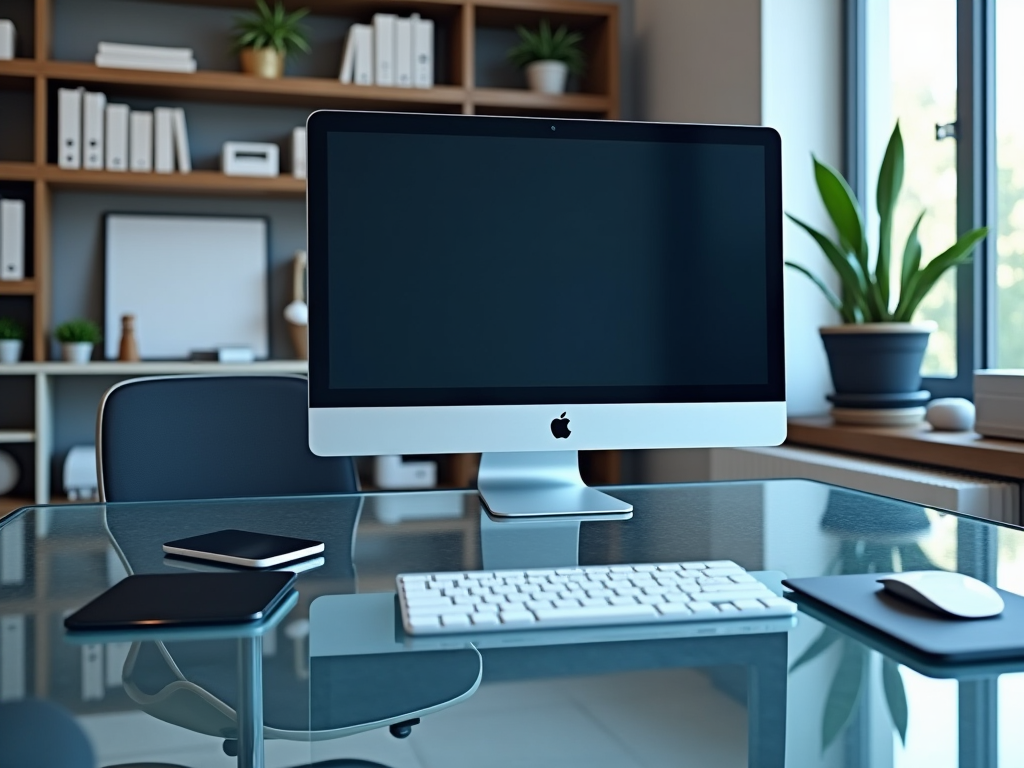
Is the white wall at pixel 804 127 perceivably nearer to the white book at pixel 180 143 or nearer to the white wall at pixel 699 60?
the white wall at pixel 699 60

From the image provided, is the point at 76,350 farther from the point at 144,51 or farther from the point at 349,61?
the point at 349,61

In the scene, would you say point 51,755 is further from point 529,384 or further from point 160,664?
point 529,384

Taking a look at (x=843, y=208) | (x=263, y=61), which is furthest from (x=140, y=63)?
(x=843, y=208)

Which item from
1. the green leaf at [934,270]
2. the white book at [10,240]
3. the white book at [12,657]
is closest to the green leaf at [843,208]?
the green leaf at [934,270]

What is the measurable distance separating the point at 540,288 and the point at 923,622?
2.00ft

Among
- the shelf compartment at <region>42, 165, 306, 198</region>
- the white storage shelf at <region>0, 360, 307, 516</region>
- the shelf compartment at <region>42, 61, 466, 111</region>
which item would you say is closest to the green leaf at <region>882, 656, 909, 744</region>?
the white storage shelf at <region>0, 360, 307, 516</region>

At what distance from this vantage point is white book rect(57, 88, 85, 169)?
313cm

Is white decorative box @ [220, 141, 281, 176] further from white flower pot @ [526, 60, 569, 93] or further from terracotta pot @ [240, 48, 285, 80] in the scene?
white flower pot @ [526, 60, 569, 93]

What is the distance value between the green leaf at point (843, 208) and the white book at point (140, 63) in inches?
78.7

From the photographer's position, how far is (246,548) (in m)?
0.96

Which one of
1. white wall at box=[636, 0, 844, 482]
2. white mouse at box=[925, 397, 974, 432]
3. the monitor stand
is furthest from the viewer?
white wall at box=[636, 0, 844, 482]

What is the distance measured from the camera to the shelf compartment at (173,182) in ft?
10.2

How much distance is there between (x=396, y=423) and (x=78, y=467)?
2.37 meters

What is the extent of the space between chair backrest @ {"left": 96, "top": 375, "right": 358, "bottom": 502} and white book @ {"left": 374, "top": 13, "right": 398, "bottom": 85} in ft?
6.43
